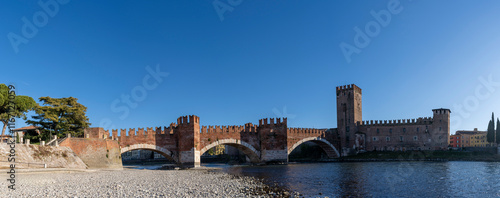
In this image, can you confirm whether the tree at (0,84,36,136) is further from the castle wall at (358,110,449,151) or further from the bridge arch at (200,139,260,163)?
the castle wall at (358,110,449,151)

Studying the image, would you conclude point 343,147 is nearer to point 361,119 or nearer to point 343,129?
point 343,129

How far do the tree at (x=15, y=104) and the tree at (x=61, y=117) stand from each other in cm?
140

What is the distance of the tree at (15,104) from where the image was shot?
3838 cm

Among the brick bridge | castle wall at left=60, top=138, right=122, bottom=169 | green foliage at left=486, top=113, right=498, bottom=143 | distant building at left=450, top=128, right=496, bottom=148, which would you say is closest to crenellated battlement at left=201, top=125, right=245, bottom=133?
the brick bridge

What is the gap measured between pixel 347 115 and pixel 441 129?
1761cm

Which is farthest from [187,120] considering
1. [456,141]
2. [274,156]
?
[456,141]

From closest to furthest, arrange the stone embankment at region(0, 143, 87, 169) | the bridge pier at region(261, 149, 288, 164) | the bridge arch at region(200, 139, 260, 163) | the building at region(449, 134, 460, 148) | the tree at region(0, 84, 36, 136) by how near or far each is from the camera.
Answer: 1. the stone embankment at region(0, 143, 87, 169)
2. the tree at region(0, 84, 36, 136)
3. the bridge arch at region(200, 139, 260, 163)
4. the bridge pier at region(261, 149, 288, 164)
5. the building at region(449, 134, 460, 148)

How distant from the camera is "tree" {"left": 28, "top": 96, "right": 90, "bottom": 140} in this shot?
39500 millimetres

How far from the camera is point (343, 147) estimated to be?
236ft

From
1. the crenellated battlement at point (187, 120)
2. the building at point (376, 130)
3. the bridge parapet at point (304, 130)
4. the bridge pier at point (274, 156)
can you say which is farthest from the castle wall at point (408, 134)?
the crenellated battlement at point (187, 120)

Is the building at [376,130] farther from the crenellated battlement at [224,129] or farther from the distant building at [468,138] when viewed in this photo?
the distant building at [468,138]

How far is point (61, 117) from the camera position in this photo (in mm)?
40594

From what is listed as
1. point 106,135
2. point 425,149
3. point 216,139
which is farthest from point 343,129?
point 106,135

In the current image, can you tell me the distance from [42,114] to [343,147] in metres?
54.3
